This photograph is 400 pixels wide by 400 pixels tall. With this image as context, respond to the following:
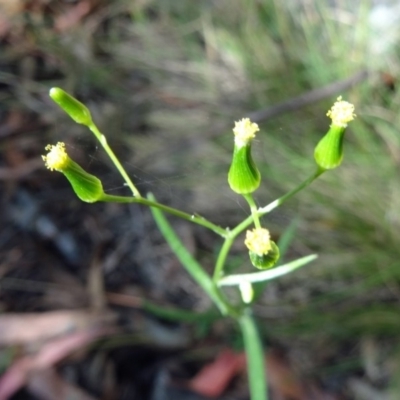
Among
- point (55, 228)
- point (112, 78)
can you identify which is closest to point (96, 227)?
point (55, 228)

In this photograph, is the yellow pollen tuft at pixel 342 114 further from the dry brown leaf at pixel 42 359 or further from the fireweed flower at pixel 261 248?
the dry brown leaf at pixel 42 359

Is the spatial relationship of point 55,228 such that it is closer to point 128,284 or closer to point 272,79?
point 128,284

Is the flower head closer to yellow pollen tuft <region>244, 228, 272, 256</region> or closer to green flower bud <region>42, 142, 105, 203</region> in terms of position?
yellow pollen tuft <region>244, 228, 272, 256</region>

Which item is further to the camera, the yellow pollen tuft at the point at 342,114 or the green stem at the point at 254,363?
the green stem at the point at 254,363

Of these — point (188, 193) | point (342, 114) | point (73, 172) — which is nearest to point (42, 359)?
point (188, 193)

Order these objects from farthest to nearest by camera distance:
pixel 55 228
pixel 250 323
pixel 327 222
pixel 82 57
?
1. pixel 82 57
2. pixel 55 228
3. pixel 327 222
4. pixel 250 323

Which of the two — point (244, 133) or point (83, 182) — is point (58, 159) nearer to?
point (83, 182)

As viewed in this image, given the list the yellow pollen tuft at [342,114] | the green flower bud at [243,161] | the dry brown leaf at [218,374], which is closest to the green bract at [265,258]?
the green flower bud at [243,161]
